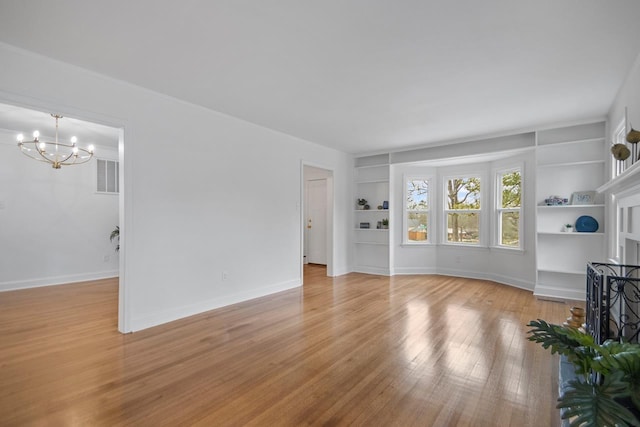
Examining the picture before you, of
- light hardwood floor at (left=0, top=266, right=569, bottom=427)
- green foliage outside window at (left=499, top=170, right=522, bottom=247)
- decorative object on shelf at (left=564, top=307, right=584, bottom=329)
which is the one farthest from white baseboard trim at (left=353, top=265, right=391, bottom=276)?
decorative object on shelf at (left=564, top=307, right=584, bottom=329)

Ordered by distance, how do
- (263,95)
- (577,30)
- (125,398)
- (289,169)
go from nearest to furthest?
1. (125,398)
2. (577,30)
3. (263,95)
4. (289,169)

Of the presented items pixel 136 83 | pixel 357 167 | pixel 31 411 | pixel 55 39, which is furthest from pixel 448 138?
pixel 31 411

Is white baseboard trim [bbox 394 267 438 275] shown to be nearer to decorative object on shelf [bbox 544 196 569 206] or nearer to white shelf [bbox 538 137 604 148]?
decorative object on shelf [bbox 544 196 569 206]

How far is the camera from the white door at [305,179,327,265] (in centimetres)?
838

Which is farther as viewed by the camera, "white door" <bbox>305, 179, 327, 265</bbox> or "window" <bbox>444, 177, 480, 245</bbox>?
"white door" <bbox>305, 179, 327, 265</bbox>

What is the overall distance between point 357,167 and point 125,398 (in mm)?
5924

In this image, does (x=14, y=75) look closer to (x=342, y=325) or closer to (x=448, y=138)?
(x=342, y=325)

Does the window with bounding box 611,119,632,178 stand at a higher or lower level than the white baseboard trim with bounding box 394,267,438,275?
higher

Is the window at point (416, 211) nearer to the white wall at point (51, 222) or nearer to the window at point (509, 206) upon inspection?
the window at point (509, 206)

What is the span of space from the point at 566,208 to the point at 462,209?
1.95m

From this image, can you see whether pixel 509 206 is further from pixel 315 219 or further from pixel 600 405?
pixel 600 405

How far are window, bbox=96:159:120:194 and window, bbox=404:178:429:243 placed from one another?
6.24 meters

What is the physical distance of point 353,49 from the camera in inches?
102

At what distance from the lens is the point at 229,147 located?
447 centimetres
